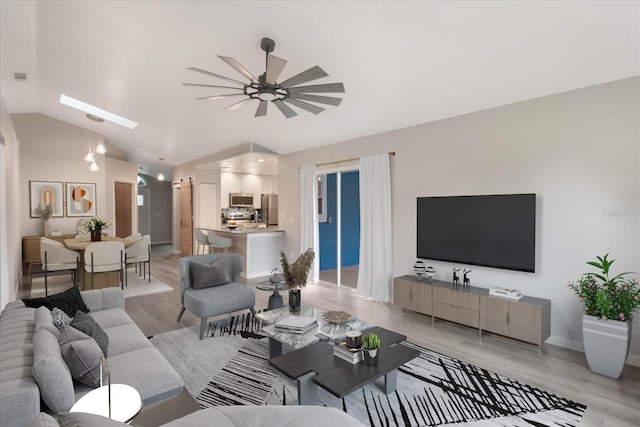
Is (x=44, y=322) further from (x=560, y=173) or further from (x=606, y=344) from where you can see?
(x=560, y=173)

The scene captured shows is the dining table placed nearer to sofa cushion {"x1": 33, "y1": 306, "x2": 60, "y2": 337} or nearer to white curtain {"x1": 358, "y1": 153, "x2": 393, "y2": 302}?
sofa cushion {"x1": 33, "y1": 306, "x2": 60, "y2": 337}

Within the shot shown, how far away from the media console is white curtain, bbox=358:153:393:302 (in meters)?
0.57

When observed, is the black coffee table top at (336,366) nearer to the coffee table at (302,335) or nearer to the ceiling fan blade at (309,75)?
the coffee table at (302,335)

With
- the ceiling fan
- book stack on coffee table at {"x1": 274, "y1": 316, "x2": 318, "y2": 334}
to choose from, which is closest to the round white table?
book stack on coffee table at {"x1": 274, "y1": 316, "x2": 318, "y2": 334}

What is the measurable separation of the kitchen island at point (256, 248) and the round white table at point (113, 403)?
5.33 m

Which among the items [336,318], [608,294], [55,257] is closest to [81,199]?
[55,257]

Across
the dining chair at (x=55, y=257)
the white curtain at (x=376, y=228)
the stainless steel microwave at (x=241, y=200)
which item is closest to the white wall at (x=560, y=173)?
the white curtain at (x=376, y=228)

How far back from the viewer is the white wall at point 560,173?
120 inches

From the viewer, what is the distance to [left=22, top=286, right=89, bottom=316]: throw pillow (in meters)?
2.71

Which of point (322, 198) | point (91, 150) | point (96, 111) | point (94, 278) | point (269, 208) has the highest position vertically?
point (96, 111)

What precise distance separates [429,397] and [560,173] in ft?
8.66

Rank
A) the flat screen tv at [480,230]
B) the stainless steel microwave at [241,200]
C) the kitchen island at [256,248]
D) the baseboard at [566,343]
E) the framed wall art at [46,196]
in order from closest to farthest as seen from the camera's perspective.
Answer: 1. the baseboard at [566,343]
2. the flat screen tv at [480,230]
3. the kitchen island at [256,248]
4. the framed wall art at [46,196]
5. the stainless steel microwave at [241,200]

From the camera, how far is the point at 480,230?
13.0 feet

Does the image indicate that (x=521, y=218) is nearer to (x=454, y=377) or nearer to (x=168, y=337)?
(x=454, y=377)
